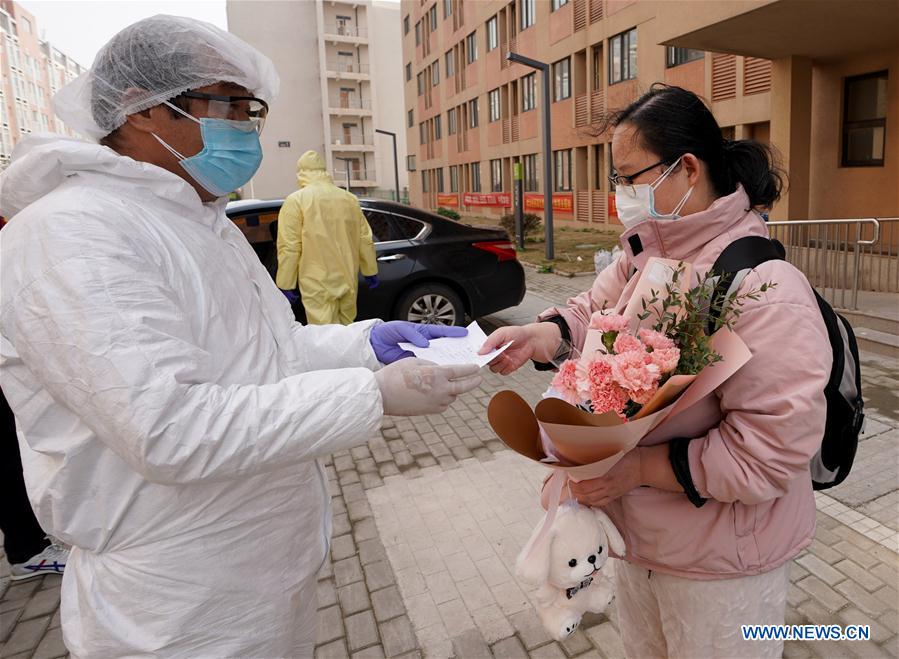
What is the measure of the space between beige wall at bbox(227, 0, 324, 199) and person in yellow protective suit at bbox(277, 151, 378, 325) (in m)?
45.6

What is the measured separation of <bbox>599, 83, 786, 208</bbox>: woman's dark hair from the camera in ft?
5.63

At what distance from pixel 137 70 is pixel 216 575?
4.18 feet

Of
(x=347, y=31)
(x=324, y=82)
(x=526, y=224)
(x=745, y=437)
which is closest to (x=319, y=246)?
(x=745, y=437)

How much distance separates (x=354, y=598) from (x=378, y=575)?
197mm

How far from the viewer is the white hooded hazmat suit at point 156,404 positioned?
1177mm

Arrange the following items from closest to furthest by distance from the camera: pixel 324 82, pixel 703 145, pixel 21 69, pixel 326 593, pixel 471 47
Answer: pixel 703 145, pixel 326 593, pixel 471 47, pixel 324 82, pixel 21 69

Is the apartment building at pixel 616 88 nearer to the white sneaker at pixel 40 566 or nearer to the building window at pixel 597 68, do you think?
the building window at pixel 597 68

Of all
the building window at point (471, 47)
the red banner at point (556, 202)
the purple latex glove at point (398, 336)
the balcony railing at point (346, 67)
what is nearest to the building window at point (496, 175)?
the red banner at point (556, 202)

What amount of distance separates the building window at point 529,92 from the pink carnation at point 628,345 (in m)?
26.3

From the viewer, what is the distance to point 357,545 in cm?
342

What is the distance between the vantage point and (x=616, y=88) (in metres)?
19.8

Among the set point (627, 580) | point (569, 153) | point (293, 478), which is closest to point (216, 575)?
point (293, 478)

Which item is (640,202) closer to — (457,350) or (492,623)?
(457,350)

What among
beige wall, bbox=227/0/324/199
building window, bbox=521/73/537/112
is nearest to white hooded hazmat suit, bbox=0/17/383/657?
building window, bbox=521/73/537/112
